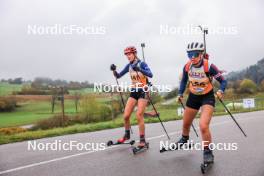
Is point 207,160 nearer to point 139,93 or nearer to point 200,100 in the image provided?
point 200,100

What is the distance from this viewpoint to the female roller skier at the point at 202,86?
7023 mm

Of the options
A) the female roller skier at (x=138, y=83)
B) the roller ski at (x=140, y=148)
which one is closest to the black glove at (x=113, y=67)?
the female roller skier at (x=138, y=83)

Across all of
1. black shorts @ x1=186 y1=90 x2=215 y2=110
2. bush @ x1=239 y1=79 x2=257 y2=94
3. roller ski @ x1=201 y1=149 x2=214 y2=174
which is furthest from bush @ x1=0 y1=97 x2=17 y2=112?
bush @ x1=239 y1=79 x2=257 y2=94

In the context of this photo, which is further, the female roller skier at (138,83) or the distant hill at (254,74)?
the distant hill at (254,74)

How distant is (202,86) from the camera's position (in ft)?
24.1

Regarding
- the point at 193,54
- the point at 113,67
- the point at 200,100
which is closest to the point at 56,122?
the point at 113,67

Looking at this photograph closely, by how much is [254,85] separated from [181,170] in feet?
412

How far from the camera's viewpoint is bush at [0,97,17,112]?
39900 millimetres

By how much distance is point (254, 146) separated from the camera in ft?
28.9

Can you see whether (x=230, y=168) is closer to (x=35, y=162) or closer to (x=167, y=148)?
(x=167, y=148)

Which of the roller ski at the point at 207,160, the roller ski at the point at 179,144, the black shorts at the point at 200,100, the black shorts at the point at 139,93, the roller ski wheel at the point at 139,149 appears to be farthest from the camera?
the black shorts at the point at 139,93

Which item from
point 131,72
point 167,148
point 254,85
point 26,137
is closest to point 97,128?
point 26,137

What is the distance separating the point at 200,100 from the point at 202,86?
0.27m

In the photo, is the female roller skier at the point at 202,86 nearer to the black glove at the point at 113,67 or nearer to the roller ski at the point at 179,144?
the roller ski at the point at 179,144
